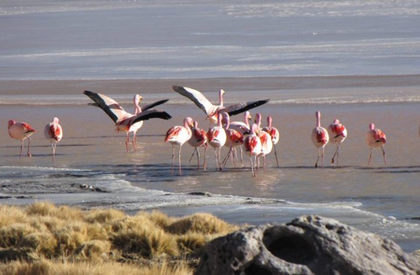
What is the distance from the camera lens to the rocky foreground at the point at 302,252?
527cm

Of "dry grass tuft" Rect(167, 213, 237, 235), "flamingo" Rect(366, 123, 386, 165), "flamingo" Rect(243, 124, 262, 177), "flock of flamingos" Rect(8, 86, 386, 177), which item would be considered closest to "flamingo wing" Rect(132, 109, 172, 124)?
→ "flock of flamingos" Rect(8, 86, 386, 177)

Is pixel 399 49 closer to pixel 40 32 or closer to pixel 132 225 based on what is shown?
pixel 40 32

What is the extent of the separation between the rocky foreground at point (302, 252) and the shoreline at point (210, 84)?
19.8 m

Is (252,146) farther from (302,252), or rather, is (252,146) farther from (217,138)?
(302,252)

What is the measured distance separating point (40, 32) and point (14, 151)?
3685 centimetres

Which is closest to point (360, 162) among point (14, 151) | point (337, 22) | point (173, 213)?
point (173, 213)

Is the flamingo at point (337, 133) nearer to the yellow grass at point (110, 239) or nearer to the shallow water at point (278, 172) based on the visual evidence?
the shallow water at point (278, 172)

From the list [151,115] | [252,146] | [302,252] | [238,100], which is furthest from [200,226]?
[238,100]

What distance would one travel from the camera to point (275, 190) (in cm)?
1283

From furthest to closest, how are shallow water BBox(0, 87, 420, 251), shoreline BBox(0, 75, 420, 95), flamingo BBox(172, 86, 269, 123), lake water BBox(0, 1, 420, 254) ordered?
1. shoreline BBox(0, 75, 420, 95)
2. flamingo BBox(172, 86, 269, 123)
3. lake water BBox(0, 1, 420, 254)
4. shallow water BBox(0, 87, 420, 251)

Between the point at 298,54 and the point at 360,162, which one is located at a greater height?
the point at 298,54

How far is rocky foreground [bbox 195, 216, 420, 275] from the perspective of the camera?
17.3 ft

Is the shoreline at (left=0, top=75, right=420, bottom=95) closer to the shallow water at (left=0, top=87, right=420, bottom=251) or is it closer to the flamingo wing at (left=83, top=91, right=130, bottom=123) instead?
the shallow water at (left=0, top=87, right=420, bottom=251)

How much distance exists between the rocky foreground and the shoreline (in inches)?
781
